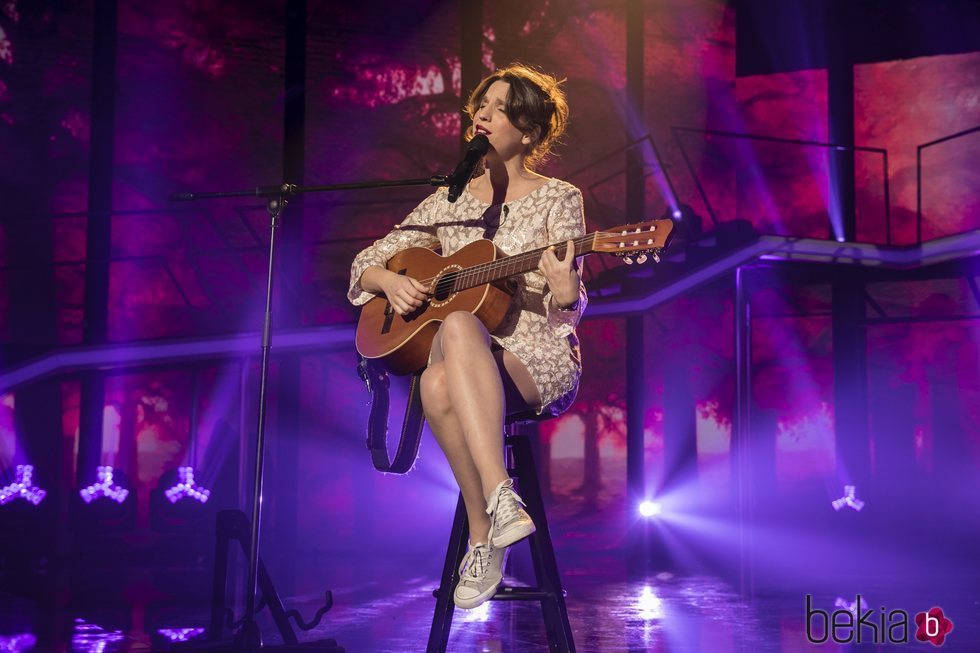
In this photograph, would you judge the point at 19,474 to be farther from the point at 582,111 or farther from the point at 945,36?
the point at 945,36

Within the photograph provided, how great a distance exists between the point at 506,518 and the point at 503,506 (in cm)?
3

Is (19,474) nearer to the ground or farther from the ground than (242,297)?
nearer to the ground

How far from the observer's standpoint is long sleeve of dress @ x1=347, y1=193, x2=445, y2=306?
116 inches

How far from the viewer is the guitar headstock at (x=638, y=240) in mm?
2504

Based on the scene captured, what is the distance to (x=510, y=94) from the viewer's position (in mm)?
2873

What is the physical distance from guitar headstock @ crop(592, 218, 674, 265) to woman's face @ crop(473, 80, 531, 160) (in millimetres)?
498

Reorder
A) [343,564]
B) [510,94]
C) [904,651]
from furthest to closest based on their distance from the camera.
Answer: [343,564], [904,651], [510,94]

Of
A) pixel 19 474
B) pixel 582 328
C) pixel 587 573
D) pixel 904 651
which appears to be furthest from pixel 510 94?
pixel 582 328

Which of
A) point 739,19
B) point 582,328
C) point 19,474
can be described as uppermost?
point 739,19

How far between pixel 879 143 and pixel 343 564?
18.8ft

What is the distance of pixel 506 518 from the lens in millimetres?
2332

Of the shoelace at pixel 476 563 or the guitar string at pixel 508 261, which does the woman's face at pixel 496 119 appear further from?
the shoelace at pixel 476 563

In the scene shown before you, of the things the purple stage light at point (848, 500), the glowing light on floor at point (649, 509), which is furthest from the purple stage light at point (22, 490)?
the purple stage light at point (848, 500)

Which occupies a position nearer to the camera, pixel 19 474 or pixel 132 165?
pixel 19 474
